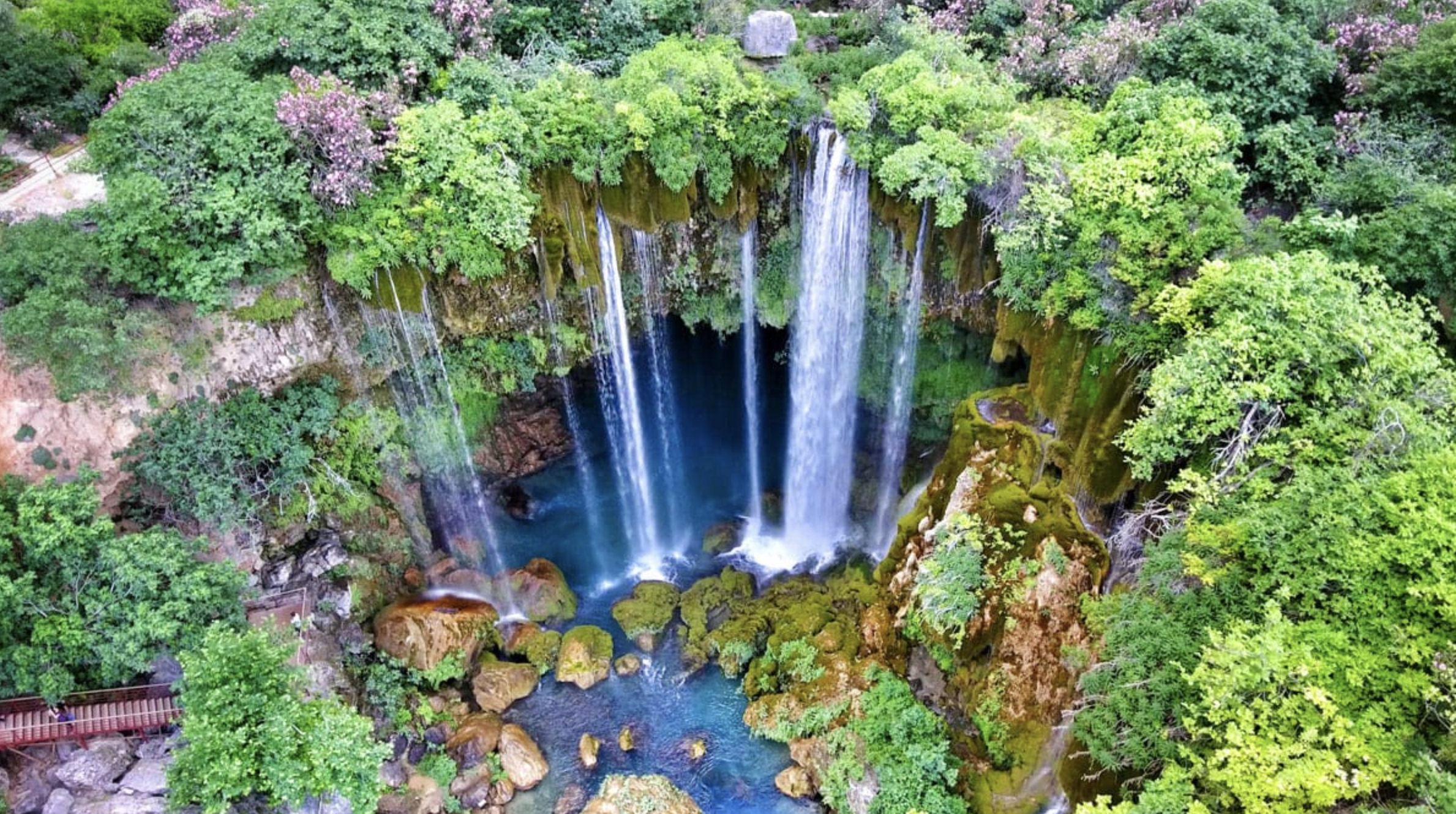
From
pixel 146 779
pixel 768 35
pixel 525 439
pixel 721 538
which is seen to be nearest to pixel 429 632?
pixel 146 779

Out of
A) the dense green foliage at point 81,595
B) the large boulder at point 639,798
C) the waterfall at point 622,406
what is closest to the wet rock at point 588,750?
the large boulder at point 639,798

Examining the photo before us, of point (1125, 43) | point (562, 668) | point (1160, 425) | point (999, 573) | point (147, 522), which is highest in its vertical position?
point (1125, 43)

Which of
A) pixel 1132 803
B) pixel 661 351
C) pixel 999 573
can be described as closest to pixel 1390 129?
pixel 999 573

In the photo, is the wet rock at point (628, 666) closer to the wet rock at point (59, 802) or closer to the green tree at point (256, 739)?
the green tree at point (256, 739)

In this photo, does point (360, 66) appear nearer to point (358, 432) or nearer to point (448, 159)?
point (448, 159)

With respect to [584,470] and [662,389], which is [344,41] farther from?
[584,470]
